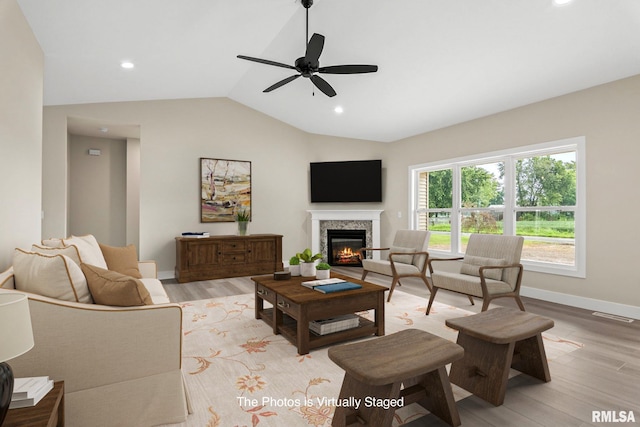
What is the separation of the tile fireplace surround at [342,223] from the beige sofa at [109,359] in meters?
5.14

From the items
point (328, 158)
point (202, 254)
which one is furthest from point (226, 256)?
point (328, 158)

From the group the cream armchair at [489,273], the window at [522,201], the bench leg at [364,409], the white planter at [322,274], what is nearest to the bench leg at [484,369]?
the bench leg at [364,409]

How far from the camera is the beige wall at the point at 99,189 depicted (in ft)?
20.6

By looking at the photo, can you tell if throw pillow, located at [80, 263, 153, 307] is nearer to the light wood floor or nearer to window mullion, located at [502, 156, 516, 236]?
the light wood floor

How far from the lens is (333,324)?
292 cm

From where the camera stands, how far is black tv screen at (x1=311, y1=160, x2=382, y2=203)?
6.90 meters

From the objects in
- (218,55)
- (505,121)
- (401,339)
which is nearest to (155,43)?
(218,55)

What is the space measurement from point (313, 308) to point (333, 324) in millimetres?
314

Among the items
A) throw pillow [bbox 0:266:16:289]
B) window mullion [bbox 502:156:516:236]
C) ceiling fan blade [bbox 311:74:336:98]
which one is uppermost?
ceiling fan blade [bbox 311:74:336:98]

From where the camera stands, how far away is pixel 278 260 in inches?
245

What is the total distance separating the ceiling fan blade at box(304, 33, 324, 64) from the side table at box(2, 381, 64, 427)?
2.84 meters

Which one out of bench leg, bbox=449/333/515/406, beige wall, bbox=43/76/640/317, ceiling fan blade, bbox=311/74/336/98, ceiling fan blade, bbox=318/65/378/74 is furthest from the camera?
beige wall, bbox=43/76/640/317

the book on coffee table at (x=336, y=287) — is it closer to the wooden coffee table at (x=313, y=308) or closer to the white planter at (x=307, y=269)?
the wooden coffee table at (x=313, y=308)

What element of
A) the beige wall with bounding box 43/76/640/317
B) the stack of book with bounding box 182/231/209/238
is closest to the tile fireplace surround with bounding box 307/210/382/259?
→ the beige wall with bounding box 43/76/640/317
